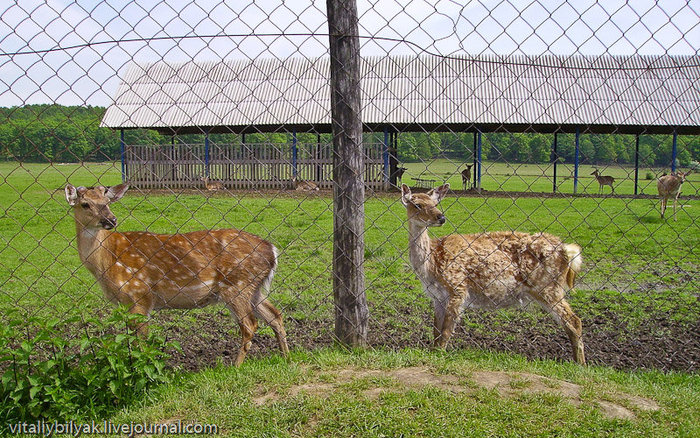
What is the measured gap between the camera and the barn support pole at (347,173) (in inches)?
145

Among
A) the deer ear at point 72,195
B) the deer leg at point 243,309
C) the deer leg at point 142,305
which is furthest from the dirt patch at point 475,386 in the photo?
the deer ear at point 72,195

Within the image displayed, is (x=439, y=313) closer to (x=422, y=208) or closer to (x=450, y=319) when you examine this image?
(x=450, y=319)

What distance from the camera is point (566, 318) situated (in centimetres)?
487

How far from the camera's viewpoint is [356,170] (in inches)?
150

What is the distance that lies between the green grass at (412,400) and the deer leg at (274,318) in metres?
0.90

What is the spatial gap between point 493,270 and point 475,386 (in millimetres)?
2053

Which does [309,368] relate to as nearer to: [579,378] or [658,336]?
[579,378]

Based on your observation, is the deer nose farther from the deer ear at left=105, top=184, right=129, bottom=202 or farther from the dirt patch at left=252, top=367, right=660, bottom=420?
the dirt patch at left=252, top=367, right=660, bottom=420

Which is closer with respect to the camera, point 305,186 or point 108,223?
point 108,223

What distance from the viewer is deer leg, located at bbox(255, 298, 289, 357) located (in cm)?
474

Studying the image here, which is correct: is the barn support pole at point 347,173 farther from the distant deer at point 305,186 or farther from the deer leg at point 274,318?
the distant deer at point 305,186

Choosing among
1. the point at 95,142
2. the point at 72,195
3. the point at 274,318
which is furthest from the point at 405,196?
the point at 72,195

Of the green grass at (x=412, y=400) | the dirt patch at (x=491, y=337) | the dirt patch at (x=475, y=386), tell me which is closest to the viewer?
the green grass at (x=412, y=400)

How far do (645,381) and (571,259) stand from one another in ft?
4.84
